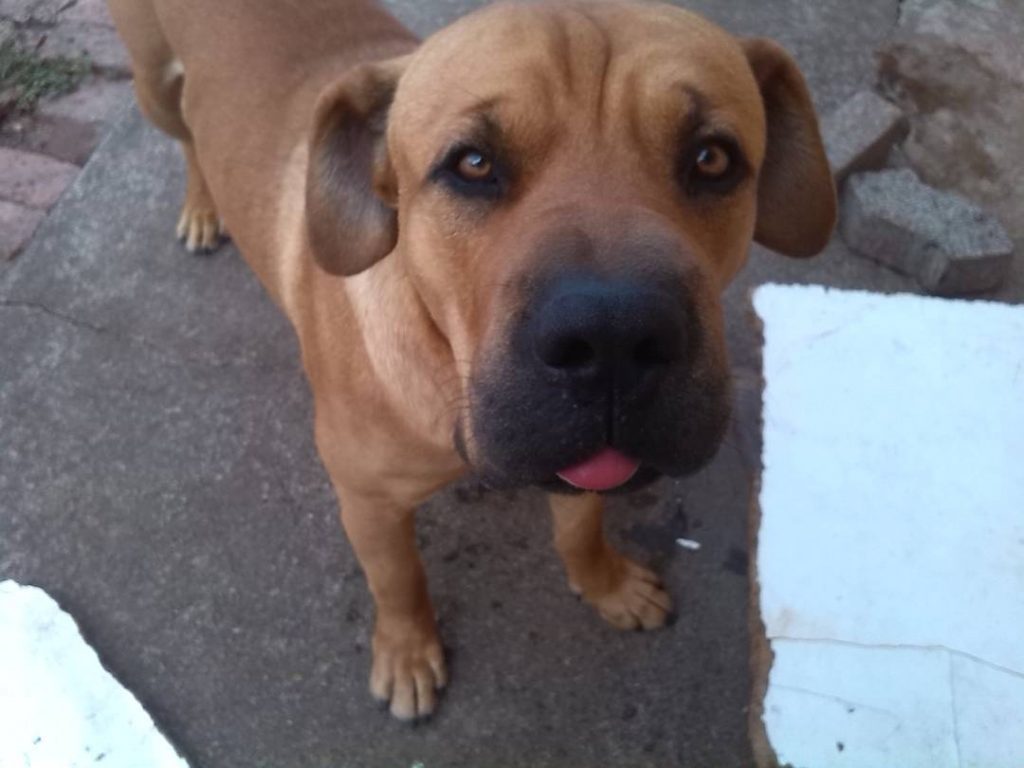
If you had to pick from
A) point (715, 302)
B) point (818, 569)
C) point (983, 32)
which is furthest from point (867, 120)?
point (715, 302)

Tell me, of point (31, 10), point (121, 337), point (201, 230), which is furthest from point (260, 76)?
point (31, 10)

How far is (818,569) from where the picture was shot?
2.50 meters

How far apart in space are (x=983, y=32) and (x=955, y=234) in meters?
1.34

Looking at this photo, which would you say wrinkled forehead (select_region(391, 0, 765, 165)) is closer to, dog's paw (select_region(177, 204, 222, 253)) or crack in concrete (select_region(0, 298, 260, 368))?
crack in concrete (select_region(0, 298, 260, 368))

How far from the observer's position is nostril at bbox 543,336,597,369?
1.50 metres

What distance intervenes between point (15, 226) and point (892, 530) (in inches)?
135

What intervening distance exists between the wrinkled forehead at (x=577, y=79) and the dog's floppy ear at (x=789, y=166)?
4.8 inches

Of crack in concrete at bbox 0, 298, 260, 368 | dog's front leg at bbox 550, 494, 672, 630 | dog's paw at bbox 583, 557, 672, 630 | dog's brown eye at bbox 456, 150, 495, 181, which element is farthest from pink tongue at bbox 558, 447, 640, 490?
crack in concrete at bbox 0, 298, 260, 368

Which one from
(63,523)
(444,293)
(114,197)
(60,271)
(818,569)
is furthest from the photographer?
(114,197)

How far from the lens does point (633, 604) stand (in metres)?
2.84

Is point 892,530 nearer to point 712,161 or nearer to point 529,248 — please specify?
point 712,161

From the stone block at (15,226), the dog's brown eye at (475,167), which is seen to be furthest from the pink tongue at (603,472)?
the stone block at (15,226)

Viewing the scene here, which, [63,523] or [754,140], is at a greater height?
[754,140]

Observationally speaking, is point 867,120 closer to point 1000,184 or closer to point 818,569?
point 1000,184
